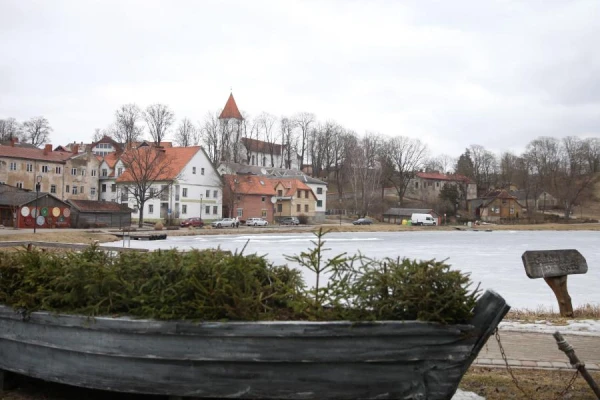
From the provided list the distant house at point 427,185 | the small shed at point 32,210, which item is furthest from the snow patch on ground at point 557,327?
the distant house at point 427,185

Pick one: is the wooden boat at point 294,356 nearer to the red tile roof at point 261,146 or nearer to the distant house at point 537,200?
the red tile roof at point 261,146

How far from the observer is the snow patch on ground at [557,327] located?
8331mm

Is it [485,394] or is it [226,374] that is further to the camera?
[485,394]

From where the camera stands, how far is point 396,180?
105 m

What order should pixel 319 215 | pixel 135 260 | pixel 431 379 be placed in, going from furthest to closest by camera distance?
pixel 319 215 < pixel 135 260 < pixel 431 379

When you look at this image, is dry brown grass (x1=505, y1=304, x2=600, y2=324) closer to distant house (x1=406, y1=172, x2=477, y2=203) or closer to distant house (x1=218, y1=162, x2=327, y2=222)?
distant house (x1=218, y1=162, x2=327, y2=222)

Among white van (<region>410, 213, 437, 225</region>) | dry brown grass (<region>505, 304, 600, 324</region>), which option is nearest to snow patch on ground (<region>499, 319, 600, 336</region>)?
dry brown grass (<region>505, 304, 600, 324</region>)

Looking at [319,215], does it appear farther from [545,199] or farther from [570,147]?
[570,147]

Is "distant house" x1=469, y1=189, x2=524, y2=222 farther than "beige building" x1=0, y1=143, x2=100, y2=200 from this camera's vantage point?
Yes

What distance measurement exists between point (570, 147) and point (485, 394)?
12073cm

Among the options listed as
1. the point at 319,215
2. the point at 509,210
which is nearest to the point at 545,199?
the point at 509,210

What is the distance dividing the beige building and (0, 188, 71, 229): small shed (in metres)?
14.7

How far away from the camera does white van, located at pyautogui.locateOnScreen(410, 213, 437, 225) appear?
7788cm

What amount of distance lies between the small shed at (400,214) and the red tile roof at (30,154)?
152 ft
